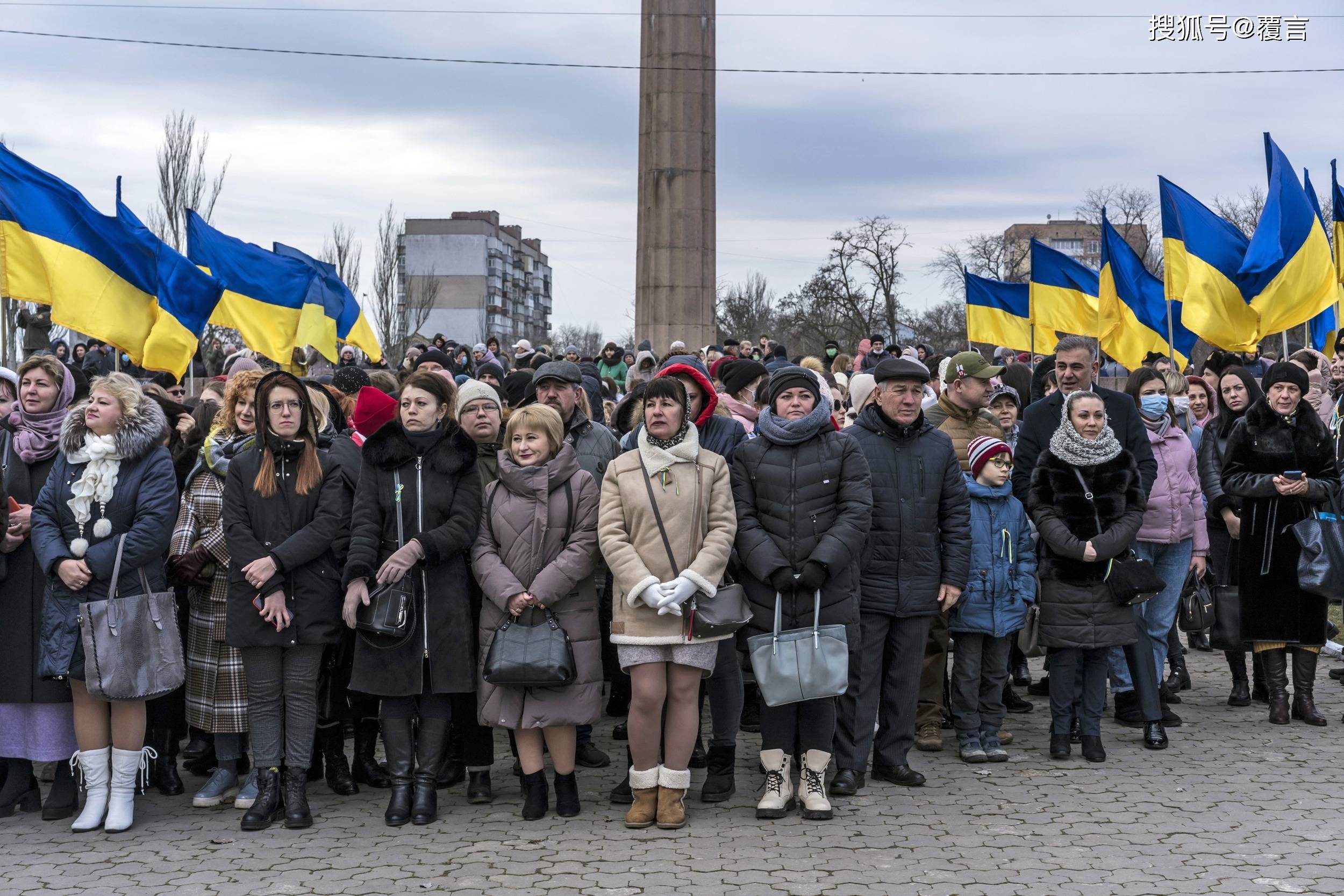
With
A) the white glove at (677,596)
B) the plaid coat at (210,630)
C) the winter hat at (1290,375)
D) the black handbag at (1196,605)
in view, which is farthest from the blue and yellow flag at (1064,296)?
the plaid coat at (210,630)

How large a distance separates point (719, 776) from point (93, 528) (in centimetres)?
312

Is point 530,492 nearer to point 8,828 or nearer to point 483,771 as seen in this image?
point 483,771

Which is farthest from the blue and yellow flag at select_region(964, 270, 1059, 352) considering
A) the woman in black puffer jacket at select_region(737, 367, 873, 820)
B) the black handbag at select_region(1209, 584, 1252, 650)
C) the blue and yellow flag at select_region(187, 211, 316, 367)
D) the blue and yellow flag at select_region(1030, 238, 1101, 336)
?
the woman in black puffer jacket at select_region(737, 367, 873, 820)

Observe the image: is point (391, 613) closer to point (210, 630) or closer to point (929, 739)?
point (210, 630)

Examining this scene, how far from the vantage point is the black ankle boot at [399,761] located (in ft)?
19.9

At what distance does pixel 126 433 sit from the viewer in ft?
20.1

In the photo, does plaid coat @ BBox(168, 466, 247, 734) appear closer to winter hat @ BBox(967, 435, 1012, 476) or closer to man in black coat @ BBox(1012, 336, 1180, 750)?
winter hat @ BBox(967, 435, 1012, 476)

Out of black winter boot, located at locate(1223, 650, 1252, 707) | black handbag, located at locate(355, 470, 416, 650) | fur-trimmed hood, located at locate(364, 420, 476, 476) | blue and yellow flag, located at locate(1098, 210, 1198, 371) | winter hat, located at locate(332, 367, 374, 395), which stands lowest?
black winter boot, located at locate(1223, 650, 1252, 707)

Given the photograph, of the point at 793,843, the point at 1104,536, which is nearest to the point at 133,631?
the point at 793,843

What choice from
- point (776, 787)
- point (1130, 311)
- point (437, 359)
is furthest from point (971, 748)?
point (437, 359)

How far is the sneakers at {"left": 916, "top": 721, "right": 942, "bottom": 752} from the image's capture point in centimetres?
731

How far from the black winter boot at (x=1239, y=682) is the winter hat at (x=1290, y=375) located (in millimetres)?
1706

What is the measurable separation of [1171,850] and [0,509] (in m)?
5.30

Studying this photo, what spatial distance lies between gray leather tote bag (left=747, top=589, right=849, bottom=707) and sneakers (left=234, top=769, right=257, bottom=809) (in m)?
2.40
